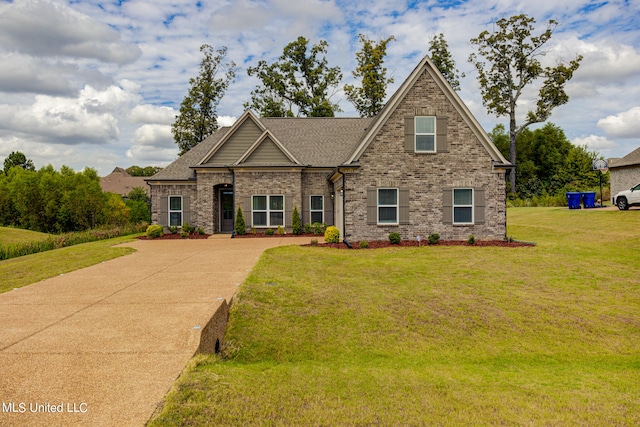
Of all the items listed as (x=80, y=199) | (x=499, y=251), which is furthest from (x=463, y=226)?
(x=80, y=199)

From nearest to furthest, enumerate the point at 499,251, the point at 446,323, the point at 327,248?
the point at 446,323 < the point at 499,251 < the point at 327,248

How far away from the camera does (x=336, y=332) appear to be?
22.6ft

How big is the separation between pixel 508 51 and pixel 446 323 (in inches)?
1516

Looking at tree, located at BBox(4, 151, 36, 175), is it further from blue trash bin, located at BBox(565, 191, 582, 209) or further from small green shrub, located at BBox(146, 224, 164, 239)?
blue trash bin, located at BBox(565, 191, 582, 209)

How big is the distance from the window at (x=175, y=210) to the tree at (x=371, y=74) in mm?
21558

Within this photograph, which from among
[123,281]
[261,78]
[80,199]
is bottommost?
[123,281]

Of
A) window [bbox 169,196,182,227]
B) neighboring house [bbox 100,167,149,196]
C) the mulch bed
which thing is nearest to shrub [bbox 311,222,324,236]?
the mulch bed

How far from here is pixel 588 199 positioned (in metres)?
26.0

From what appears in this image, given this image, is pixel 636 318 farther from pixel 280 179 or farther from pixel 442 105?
pixel 280 179

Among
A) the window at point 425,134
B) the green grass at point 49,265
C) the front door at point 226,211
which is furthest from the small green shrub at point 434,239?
the green grass at point 49,265

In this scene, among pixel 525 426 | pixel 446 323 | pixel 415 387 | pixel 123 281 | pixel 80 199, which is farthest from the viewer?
pixel 80 199

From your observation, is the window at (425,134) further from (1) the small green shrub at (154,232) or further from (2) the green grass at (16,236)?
(2) the green grass at (16,236)

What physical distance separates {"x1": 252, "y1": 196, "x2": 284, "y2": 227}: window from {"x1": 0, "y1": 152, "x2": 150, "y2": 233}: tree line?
61.0 ft

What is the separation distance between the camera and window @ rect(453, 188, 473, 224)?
1725cm
